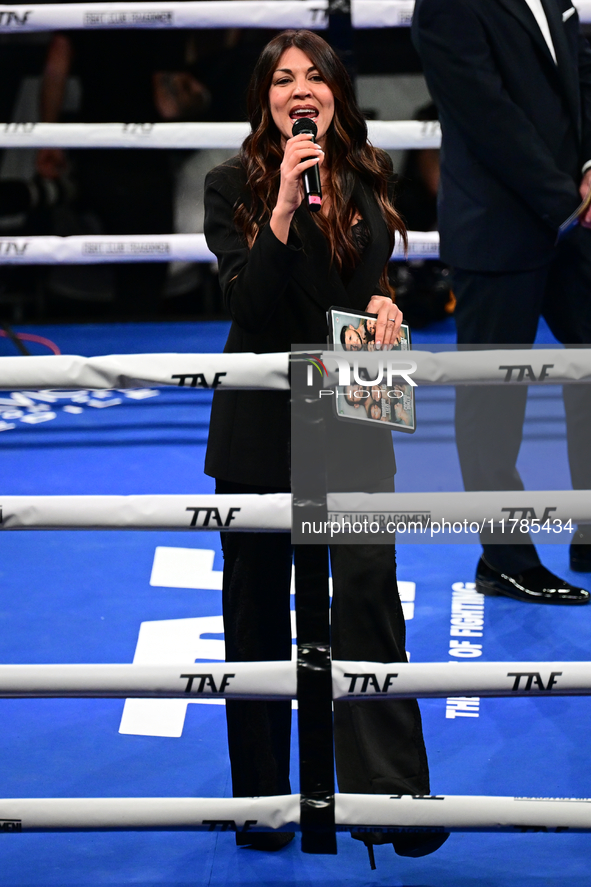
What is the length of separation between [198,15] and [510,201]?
45.5 inches

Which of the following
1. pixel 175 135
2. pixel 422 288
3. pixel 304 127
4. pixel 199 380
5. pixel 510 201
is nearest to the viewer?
pixel 199 380

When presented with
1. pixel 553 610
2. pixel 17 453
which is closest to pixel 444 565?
pixel 553 610

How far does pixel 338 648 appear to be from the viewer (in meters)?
1.66

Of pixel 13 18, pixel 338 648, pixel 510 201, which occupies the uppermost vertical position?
pixel 13 18

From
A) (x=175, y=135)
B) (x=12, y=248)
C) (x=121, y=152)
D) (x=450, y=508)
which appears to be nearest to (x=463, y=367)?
(x=450, y=508)

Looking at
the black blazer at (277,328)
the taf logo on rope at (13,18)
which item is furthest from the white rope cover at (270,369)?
the taf logo on rope at (13,18)

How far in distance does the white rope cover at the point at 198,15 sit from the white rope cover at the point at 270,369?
6.43 feet

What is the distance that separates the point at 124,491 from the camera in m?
3.20

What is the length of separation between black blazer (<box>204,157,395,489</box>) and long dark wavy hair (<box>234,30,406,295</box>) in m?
0.02

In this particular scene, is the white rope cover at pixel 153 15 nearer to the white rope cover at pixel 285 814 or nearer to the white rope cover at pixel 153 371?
the white rope cover at pixel 153 371

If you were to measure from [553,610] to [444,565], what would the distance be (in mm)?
359

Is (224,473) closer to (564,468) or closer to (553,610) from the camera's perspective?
(553,610)

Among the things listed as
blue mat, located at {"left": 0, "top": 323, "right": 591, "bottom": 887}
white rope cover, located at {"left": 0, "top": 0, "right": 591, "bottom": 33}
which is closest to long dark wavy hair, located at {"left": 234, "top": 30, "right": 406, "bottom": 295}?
blue mat, located at {"left": 0, "top": 323, "right": 591, "bottom": 887}

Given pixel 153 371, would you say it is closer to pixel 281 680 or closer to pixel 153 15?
pixel 281 680
